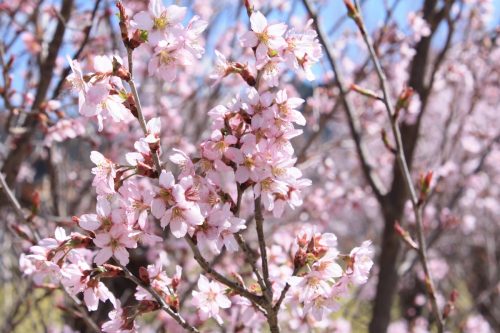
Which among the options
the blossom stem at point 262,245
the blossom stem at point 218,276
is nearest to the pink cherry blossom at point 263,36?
the blossom stem at point 262,245

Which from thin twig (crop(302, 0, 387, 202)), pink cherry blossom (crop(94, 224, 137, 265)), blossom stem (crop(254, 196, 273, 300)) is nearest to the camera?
pink cherry blossom (crop(94, 224, 137, 265))

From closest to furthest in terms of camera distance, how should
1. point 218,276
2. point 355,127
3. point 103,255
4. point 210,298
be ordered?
point 103,255 < point 218,276 < point 210,298 < point 355,127

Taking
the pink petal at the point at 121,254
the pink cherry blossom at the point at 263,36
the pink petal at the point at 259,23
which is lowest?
the pink petal at the point at 121,254

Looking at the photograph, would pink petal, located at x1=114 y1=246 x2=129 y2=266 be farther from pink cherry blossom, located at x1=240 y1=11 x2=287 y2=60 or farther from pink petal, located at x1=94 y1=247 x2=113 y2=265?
pink cherry blossom, located at x1=240 y1=11 x2=287 y2=60

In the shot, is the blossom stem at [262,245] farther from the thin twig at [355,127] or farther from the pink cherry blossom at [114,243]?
the thin twig at [355,127]

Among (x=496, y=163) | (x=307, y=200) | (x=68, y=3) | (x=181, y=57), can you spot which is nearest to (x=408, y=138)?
(x=307, y=200)

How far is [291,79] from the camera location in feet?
17.1

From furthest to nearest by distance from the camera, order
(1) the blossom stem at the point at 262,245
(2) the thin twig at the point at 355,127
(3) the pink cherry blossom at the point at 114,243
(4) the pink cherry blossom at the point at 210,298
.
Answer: (2) the thin twig at the point at 355,127 < (4) the pink cherry blossom at the point at 210,298 < (1) the blossom stem at the point at 262,245 < (3) the pink cherry blossom at the point at 114,243

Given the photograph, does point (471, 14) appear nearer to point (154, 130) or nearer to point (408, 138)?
point (408, 138)

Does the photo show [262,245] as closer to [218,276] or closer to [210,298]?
[218,276]

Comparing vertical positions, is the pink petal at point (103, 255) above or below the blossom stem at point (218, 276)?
above

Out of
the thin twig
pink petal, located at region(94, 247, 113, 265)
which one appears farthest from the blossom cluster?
the thin twig

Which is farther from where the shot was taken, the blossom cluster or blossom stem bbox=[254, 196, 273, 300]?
blossom stem bbox=[254, 196, 273, 300]

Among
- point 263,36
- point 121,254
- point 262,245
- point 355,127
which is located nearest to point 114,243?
point 121,254
